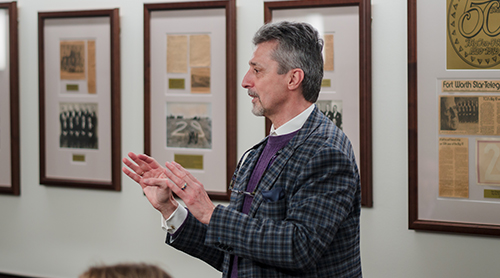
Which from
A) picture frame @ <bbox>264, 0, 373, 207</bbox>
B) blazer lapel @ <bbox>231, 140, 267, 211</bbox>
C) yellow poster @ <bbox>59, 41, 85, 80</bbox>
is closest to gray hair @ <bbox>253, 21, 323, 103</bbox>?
blazer lapel @ <bbox>231, 140, 267, 211</bbox>

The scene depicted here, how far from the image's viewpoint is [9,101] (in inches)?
118

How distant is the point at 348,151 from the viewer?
4.54ft

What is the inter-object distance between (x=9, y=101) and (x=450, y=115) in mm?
2541

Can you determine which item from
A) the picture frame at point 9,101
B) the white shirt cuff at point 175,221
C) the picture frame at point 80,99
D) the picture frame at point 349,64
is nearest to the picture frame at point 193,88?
the picture frame at point 80,99

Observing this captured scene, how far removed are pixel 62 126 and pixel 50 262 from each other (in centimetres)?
86

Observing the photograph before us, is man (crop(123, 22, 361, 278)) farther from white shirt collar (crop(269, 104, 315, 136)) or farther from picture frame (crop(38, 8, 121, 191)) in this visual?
picture frame (crop(38, 8, 121, 191))

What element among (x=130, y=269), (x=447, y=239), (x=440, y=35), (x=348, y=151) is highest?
(x=440, y=35)

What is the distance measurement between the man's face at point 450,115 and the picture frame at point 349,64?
1.12 feet

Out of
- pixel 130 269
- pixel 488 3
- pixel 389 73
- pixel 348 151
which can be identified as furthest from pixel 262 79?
pixel 488 3

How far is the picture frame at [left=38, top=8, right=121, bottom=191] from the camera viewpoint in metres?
2.81

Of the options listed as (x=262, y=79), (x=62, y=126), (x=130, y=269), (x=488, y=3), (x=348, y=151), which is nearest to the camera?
(x=130, y=269)

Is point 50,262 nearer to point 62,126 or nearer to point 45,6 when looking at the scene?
point 62,126

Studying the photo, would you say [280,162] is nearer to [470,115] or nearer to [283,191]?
[283,191]

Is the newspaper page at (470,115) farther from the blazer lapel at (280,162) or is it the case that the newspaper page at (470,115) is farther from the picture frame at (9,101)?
the picture frame at (9,101)
